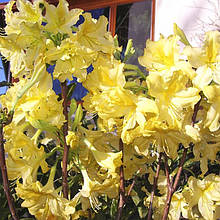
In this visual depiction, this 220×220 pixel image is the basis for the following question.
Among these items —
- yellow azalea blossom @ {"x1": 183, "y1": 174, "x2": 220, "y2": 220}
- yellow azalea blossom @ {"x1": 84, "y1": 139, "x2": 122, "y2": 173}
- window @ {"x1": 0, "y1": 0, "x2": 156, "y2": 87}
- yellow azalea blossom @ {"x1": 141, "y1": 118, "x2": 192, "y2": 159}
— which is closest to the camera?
yellow azalea blossom @ {"x1": 141, "y1": 118, "x2": 192, "y2": 159}

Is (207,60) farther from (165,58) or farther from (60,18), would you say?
(60,18)

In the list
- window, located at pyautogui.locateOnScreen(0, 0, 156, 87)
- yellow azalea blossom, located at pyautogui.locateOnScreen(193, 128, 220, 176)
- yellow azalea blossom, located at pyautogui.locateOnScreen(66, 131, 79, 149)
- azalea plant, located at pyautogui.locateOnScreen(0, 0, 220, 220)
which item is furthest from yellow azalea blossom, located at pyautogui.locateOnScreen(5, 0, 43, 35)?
window, located at pyautogui.locateOnScreen(0, 0, 156, 87)

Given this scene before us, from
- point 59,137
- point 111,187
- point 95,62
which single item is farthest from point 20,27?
point 111,187

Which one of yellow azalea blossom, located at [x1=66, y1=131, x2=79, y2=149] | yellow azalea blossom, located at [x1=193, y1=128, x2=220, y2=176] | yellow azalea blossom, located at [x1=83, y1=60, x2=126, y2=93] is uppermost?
yellow azalea blossom, located at [x1=83, y1=60, x2=126, y2=93]

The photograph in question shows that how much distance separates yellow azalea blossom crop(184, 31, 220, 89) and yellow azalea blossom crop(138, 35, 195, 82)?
0.03 metres

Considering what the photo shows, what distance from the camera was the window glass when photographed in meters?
4.52

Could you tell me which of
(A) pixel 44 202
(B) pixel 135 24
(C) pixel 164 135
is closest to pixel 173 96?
Result: (C) pixel 164 135

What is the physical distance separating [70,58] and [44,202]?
1.56 feet

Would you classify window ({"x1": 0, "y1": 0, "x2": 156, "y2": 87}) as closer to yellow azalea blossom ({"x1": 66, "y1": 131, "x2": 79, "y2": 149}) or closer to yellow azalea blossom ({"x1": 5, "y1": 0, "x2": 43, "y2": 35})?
yellow azalea blossom ({"x1": 5, "y1": 0, "x2": 43, "y2": 35})

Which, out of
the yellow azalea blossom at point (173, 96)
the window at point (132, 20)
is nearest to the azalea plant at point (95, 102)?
the yellow azalea blossom at point (173, 96)

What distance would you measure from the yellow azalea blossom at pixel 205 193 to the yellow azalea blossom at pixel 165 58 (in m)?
0.42

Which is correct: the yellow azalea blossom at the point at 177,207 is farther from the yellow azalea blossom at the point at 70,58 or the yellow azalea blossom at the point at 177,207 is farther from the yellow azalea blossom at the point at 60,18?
the yellow azalea blossom at the point at 60,18

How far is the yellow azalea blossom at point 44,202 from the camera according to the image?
3.61 feet

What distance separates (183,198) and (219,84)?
54cm
